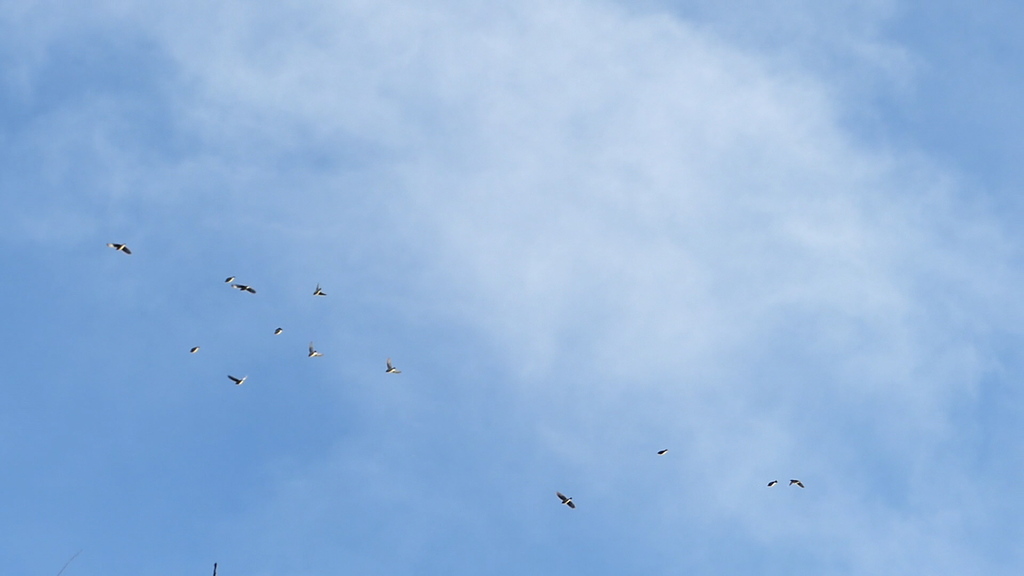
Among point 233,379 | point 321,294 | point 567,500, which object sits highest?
point 321,294

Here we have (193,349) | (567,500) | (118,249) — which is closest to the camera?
(567,500)

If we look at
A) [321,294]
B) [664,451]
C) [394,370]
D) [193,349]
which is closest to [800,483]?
[664,451]

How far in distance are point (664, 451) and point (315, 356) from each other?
49.5 m

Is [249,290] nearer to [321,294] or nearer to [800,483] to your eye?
[321,294]

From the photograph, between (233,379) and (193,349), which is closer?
(233,379)

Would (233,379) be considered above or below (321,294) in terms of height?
below

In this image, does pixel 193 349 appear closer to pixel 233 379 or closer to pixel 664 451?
pixel 233 379

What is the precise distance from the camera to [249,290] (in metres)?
186

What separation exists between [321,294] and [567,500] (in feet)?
150

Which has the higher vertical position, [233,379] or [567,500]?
[233,379]

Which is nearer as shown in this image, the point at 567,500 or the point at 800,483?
the point at 567,500

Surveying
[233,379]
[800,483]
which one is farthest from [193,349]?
[800,483]

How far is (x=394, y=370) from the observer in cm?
18912

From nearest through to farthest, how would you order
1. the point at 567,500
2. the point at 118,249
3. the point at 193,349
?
1. the point at 567,500
2. the point at 118,249
3. the point at 193,349
